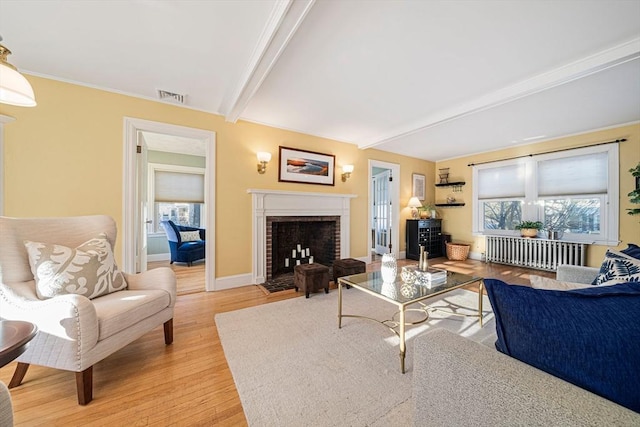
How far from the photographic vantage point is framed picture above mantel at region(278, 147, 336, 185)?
3.75 metres

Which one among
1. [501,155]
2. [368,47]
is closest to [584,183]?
[501,155]

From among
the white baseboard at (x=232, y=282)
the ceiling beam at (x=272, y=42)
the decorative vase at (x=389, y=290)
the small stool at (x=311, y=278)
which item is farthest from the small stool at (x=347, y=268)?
the ceiling beam at (x=272, y=42)

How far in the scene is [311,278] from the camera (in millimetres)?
2873

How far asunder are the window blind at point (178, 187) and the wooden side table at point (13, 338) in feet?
16.1

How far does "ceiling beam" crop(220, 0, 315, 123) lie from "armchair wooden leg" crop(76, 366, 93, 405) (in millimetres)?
2393

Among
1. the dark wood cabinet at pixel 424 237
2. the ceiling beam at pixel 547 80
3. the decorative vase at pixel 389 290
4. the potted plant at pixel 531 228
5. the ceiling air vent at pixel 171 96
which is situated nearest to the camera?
the decorative vase at pixel 389 290

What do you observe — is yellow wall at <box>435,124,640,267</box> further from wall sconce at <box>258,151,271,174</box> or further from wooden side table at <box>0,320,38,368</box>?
wooden side table at <box>0,320,38,368</box>

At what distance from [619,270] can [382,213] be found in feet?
14.9

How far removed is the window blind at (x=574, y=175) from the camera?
3.75 meters

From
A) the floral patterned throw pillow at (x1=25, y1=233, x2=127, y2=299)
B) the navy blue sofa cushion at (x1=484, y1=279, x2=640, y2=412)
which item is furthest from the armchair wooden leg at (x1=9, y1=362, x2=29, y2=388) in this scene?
the navy blue sofa cushion at (x1=484, y1=279, x2=640, y2=412)

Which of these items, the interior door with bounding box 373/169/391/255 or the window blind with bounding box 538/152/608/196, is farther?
the interior door with bounding box 373/169/391/255

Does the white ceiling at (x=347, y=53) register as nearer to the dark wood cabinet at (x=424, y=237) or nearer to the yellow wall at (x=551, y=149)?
the yellow wall at (x=551, y=149)

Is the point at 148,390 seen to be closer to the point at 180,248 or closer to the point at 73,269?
the point at 73,269

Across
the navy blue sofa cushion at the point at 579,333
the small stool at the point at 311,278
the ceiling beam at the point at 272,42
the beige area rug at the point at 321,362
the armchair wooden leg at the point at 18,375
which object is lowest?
the beige area rug at the point at 321,362
